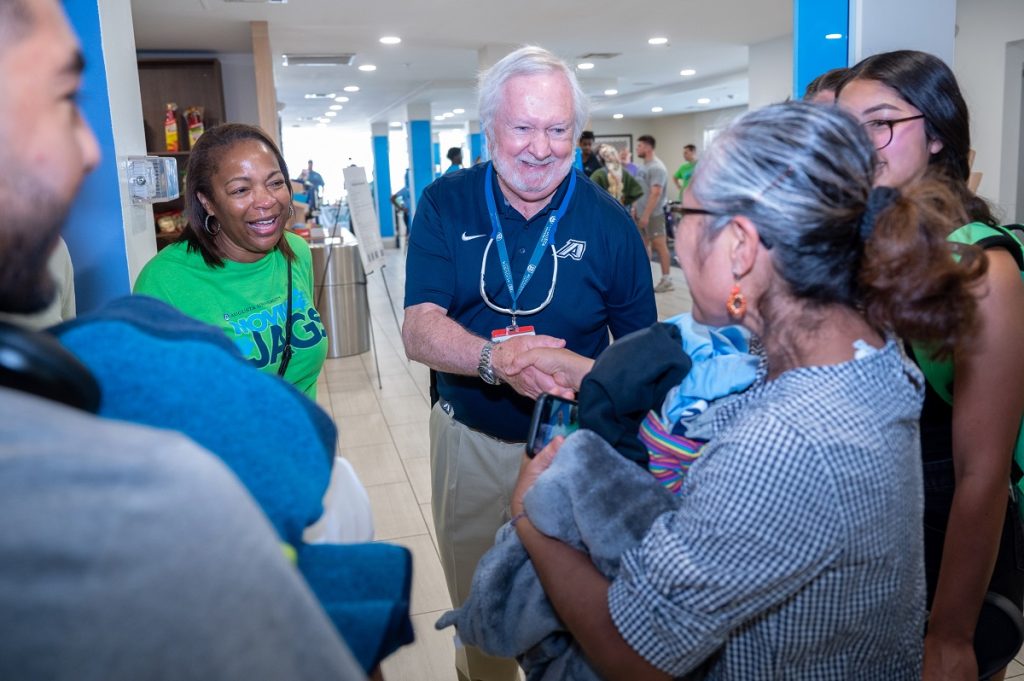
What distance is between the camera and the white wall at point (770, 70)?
957 cm

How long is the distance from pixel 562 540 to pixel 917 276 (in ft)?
1.93

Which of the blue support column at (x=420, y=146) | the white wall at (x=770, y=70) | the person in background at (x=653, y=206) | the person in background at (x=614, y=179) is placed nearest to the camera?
the person in background at (x=614, y=179)

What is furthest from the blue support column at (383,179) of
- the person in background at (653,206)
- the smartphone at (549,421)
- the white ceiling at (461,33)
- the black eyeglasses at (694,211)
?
the black eyeglasses at (694,211)

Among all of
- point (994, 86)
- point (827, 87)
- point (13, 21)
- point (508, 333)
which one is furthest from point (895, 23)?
point (994, 86)

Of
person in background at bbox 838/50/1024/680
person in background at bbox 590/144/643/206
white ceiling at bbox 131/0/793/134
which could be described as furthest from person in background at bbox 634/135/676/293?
person in background at bbox 838/50/1024/680

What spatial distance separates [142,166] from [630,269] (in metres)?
1.58

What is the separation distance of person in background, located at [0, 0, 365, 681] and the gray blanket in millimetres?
553

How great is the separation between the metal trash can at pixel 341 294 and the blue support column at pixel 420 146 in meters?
10.8

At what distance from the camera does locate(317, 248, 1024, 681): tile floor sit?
2590mm

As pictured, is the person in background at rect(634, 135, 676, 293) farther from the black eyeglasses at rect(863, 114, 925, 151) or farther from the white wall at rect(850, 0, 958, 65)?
the black eyeglasses at rect(863, 114, 925, 151)

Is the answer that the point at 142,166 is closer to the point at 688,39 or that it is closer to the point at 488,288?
the point at 488,288

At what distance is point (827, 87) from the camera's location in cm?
181

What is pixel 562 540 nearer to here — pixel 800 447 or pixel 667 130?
pixel 800 447

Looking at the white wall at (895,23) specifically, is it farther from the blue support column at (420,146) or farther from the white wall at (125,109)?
the blue support column at (420,146)
